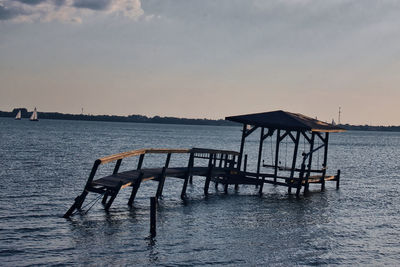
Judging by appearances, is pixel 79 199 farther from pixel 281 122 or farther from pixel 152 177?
pixel 281 122

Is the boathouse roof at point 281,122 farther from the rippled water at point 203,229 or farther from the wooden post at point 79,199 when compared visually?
the wooden post at point 79,199

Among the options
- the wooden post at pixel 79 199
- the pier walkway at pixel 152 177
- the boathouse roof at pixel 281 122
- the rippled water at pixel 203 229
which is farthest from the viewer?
the boathouse roof at pixel 281 122

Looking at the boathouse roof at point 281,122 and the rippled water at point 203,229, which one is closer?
the rippled water at point 203,229

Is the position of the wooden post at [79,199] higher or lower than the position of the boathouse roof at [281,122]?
lower

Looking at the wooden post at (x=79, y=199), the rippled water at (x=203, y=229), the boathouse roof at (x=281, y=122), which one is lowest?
the rippled water at (x=203, y=229)

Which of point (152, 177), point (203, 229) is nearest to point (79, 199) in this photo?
point (152, 177)

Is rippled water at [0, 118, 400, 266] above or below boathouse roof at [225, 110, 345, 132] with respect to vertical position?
below

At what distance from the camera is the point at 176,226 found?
61.2ft

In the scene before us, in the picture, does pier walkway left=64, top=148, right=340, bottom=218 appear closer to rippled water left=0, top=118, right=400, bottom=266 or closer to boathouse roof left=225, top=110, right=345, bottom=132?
rippled water left=0, top=118, right=400, bottom=266

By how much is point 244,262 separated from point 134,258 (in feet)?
10.6

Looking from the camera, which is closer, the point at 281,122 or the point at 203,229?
the point at 203,229

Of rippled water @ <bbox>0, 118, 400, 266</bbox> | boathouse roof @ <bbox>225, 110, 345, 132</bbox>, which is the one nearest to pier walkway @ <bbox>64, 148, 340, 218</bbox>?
rippled water @ <bbox>0, 118, 400, 266</bbox>

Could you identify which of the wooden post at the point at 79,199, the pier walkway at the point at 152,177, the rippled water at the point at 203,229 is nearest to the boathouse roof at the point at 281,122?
the pier walkway at the point at 152,177

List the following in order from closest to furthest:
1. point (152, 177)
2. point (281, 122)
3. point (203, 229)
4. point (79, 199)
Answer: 1. point (203, 229)
2. point (79, 199)
3. point (152, 177)
4. point (281, 122)
